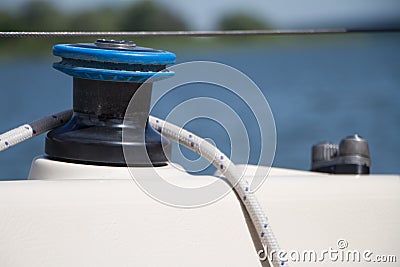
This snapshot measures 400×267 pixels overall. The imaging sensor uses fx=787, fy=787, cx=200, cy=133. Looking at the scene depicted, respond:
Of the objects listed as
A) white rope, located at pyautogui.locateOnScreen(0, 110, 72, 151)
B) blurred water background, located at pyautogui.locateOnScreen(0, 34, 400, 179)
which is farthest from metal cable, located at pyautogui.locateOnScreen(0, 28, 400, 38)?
blurred water background, located at pyautogui.locateOnScreen(0, 34, 400, 179)

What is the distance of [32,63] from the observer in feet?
37.8

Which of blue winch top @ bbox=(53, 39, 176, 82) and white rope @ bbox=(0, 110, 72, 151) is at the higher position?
blue winch top @ bbox=(53, 39, 176, 82)

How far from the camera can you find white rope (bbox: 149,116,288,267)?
3.06 ft

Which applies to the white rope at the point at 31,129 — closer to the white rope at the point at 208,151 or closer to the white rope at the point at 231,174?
the white rope at the point at 208,151

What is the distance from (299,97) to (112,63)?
9.90 metres

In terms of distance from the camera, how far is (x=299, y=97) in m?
10.8

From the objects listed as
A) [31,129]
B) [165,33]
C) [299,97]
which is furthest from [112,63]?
[299,97]

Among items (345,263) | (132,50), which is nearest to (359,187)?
(345,263)

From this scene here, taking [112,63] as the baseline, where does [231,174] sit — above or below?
below

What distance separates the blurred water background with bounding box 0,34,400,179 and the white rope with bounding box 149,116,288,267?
2.97 meters

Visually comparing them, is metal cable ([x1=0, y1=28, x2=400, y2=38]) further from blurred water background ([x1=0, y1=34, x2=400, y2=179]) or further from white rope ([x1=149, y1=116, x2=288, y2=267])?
blurred water background ([x1=0, y1=34, x2=400, y2=179])

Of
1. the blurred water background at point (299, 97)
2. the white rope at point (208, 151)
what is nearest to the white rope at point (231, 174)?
the white rope at point (208, 151)

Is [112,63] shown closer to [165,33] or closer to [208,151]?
[208,151]

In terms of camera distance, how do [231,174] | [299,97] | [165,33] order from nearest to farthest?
[231,174], [165,33], [299,97]
